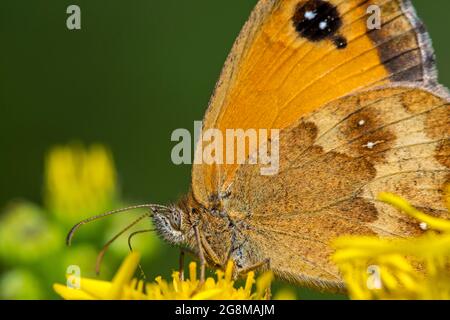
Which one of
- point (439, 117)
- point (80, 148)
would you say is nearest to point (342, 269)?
point (439, 117)

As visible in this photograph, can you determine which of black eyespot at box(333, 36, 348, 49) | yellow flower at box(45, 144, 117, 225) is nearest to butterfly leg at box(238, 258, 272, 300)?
black eyespot at box(333, 36, 348, 49)

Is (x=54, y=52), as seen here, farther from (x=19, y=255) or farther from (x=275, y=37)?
(x=275, y=37)

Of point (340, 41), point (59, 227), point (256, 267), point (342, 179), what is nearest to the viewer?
point (256, 267)

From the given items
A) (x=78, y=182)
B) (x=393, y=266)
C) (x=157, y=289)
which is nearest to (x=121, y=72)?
(x=78, y=182)

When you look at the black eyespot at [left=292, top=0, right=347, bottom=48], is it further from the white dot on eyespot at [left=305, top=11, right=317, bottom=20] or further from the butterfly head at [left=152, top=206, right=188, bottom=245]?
the butterfly head at [left=152, top=206, right=188, bottom=245]

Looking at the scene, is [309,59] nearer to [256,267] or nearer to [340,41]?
[340,41]

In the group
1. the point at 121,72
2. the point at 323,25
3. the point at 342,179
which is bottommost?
the point at 342,179
